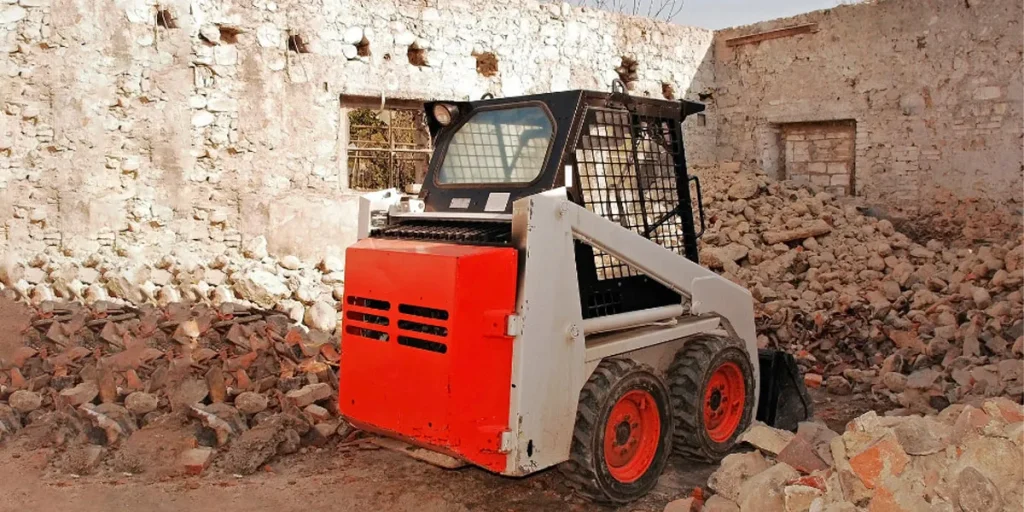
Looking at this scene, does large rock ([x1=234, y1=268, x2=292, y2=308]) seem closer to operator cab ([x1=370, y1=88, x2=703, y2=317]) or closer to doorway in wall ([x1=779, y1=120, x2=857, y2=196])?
operator cab ([x1=370, y1=88, x2=703, y2=317])

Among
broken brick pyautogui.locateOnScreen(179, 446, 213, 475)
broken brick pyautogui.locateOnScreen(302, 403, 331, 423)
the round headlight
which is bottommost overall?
broken brick pyautogui.locateOnScreen(179, 446, 213, 475)

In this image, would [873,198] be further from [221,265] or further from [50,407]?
[50,407]

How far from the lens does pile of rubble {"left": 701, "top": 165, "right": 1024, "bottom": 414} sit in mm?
6004

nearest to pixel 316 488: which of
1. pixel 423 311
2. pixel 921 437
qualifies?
pixel 423 311

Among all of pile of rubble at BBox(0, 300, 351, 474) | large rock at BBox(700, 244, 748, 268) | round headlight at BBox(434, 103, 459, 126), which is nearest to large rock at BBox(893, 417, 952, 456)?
round headlight at BBox(434, 103, 459, 126)

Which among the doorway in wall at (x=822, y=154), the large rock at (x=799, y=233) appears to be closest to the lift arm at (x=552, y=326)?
the large rock at (x=799, y=233)

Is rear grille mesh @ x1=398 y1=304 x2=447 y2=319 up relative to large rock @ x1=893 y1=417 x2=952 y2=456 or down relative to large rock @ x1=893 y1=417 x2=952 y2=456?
up

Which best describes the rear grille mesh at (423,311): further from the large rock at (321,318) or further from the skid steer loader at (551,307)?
the large rock at (321,318)

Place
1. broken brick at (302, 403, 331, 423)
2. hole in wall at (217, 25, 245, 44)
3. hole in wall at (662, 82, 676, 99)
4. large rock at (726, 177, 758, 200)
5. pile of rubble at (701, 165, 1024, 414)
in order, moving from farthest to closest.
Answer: hole in wall at (662, 82, 676, 99) → large rock at (726, 177, 758, 200) → hole in wall at (217, 25, 245, 44) → pile of rubble at (701, 165, 1024, 414) → broken brick at (302, 403, 331, 423)

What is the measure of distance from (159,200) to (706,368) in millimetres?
5827

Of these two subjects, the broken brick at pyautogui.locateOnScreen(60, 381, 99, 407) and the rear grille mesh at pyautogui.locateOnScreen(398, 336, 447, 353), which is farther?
the broken brick at pyautogui.locateOnScreen(60, 381, 99, 407)

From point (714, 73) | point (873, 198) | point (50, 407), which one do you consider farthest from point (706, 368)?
point (714, 73)

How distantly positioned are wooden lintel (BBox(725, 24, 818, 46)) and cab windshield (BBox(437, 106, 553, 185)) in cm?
786

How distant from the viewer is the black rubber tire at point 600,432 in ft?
12.3
